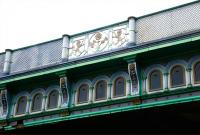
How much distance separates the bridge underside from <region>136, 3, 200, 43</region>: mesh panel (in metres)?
9.25

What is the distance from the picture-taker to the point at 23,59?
26.2m

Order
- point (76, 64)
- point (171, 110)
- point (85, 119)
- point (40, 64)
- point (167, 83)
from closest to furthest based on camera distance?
point (171, 110) → point (85, 119) → point (167, 83) → point (76, 64) → point (40, 64)

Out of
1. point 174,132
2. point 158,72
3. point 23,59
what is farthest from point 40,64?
point 174,132

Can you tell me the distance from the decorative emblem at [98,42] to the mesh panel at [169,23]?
6.24 ft

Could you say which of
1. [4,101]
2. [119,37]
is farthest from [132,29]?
[4,101]

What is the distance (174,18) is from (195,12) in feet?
3.56

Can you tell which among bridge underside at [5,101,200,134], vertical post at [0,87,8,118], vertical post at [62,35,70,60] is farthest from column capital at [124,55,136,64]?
bridge underside at [5,101,200,134]

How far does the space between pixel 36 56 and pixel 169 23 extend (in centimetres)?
815

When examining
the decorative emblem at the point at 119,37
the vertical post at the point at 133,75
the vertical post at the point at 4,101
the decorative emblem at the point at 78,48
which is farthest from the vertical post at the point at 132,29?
the vertical post at the point at 4,101

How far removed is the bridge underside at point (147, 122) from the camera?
1233 centimetres

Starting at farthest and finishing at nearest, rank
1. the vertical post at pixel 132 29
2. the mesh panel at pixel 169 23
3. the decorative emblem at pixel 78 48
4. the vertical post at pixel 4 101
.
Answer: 1. the vertical post at pixel 4 101
2. the decorative emblem at pixel 78 48
3. the vertical post at pixel 132 29
4. the mesh panel at pixel 169 23

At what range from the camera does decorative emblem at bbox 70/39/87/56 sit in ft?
78.7

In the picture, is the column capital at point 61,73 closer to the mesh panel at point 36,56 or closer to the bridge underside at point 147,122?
the mesh panel at point 36,56

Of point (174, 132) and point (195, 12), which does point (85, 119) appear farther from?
point (195, 12)
